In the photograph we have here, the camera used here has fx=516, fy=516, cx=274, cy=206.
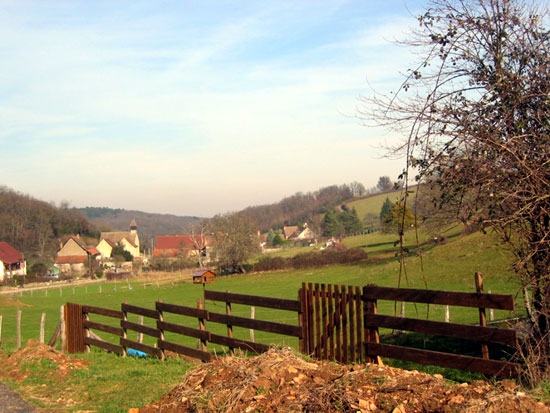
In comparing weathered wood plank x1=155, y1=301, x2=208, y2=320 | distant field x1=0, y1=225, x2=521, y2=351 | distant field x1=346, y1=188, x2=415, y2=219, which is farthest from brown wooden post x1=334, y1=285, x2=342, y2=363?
distant field x1=346, y1=188, x2=415, y2=219

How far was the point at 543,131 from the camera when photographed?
6.36 meters

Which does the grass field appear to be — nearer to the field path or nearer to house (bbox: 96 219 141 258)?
the field path

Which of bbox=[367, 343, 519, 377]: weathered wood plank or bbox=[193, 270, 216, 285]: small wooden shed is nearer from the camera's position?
bbox=[367, 343, 519, 377]: weathered wood plank

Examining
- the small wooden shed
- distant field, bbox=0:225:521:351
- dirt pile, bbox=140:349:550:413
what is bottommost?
distant field, bbox=0:225:521:351

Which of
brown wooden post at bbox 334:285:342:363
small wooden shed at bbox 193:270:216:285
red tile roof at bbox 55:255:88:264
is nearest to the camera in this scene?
brown wooden post at bbox 334:285:342:363

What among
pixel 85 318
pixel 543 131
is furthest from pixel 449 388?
pixel 85 318

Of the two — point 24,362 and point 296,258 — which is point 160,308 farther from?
point 296,258

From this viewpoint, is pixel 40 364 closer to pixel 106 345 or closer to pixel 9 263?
pixel 106 345

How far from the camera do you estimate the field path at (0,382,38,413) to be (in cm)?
717

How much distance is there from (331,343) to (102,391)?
3672 mm

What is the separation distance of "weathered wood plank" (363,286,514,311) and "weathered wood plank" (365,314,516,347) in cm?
23

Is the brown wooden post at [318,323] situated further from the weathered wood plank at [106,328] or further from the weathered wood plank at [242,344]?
the weathered wood plank at [106,328]

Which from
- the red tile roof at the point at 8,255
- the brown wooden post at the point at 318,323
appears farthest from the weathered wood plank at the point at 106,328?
the red tile roof at the point at 8,255

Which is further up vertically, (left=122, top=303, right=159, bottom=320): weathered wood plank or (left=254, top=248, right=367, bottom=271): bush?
(left=122, top=303, right=159, bottom=320): weathered wood plank
